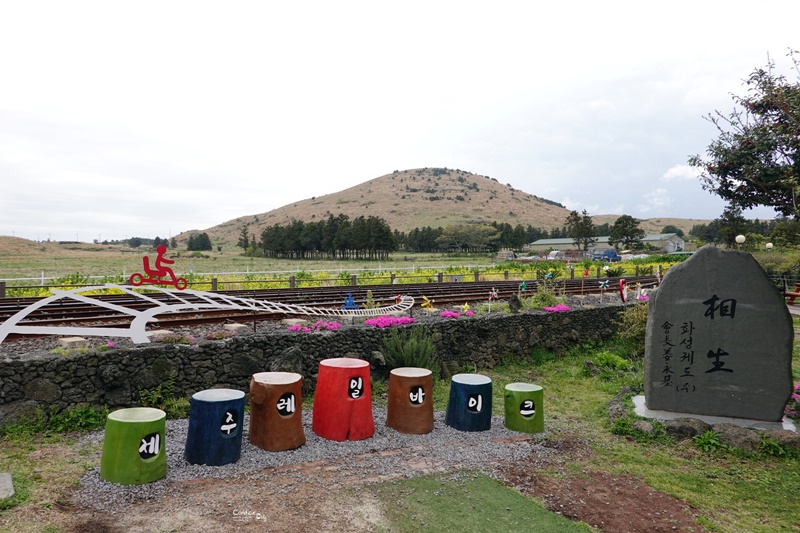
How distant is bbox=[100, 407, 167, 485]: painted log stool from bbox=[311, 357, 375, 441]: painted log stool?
2.15 meters

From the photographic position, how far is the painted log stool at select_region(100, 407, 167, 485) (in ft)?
17.3

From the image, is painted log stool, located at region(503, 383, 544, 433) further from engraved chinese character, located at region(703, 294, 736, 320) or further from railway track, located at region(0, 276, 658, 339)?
railway track, located at region(0, 276, 658, 339)

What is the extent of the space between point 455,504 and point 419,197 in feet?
590

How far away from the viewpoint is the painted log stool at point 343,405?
690 centimetres

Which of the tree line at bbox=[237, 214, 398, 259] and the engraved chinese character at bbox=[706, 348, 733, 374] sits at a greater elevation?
the tree line at bbox=[237, 214, 398, 259]

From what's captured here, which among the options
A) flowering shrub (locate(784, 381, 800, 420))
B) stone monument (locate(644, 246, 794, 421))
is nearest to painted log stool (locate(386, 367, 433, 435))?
stone monument (locate(644, 246, 794, 421))

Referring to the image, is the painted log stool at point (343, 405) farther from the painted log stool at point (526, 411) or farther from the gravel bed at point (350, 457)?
the painted log stool at point (526, 411)

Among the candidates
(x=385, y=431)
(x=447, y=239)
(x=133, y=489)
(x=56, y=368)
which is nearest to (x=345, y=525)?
(x=133, y=489)

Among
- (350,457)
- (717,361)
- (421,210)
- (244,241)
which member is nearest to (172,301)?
(350,457)

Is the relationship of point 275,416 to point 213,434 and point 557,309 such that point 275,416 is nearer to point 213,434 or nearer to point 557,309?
point 213,434

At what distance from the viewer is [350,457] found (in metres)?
6.33

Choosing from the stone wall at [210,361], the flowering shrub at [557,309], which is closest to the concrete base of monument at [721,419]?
the stone wall at [210,361]

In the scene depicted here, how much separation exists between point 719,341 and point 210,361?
794cm

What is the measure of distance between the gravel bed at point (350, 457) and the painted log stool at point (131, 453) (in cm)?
9
